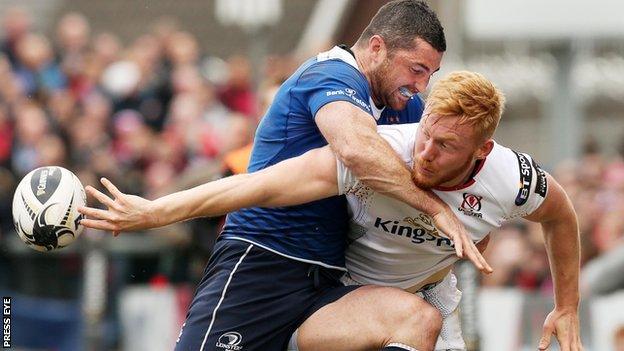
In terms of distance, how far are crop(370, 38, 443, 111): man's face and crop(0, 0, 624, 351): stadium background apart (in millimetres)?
2487

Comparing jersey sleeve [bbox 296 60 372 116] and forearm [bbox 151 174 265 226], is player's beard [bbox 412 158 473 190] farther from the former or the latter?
forearm [bbox 151 174 265 226]

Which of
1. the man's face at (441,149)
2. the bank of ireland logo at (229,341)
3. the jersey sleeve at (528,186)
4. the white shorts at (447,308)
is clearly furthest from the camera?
the white shorts at (447,308)

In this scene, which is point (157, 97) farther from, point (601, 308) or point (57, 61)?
point (601, 308)

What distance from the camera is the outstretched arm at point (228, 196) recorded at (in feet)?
19.4

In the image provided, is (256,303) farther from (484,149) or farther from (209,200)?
(484,149)

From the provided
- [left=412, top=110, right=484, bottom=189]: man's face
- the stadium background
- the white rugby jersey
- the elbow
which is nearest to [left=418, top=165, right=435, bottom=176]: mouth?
[left=412, top=110, right=484, bottom=189]: man's face

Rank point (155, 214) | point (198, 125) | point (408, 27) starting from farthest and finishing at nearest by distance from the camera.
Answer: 1. point (198, 125)
2. point (408, 27)
3. point (155, 214)

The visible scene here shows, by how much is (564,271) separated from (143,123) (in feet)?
26.4

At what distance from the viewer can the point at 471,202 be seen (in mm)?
6355

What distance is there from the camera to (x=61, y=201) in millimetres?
6285

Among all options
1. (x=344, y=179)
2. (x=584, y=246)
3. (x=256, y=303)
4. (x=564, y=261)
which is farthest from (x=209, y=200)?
(x=584, y=246)

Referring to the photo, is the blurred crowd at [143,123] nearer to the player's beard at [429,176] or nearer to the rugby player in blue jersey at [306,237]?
the rugby player in blue jersey at [306,237]

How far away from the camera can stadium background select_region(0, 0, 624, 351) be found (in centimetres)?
1122

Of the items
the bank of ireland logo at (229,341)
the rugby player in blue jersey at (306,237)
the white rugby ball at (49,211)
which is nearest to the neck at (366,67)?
the rugby player in blue jersey at (306,237)
